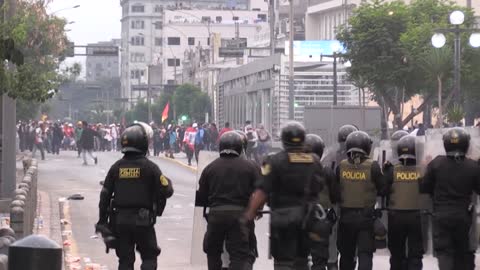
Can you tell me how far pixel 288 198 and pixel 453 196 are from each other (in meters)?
2.06

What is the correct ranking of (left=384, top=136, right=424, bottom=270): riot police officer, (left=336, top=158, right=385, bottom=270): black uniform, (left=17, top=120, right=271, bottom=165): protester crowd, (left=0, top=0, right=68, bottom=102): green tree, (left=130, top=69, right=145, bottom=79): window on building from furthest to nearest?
(left=130, top=69, right=145, bottom=79): window on building, (left=17, top=120, right=271, bottom=165): protester crowd, (left=0, top=0, right=68, bottom=102): green tree, (left=384, top=136, right=424, bottom=270): riot police officer, (left=336, top=158, right=385, bottom=270): black uniform

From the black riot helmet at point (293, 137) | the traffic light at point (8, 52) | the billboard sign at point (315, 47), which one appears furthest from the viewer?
the billboard sign at point (315, 47)

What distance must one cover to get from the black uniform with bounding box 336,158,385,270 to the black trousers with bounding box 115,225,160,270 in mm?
2060

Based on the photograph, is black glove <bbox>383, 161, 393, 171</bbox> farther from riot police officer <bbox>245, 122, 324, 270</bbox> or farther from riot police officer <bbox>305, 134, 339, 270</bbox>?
riot police officer <bbox>245, 122, 324, 270</bbox>

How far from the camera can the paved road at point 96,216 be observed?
1806cm

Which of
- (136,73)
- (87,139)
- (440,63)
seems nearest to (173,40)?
(136,73)

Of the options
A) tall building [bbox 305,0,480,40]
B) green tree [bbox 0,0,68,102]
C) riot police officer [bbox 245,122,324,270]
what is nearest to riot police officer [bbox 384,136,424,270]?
riot police officer [bbox 245,122,324,270]

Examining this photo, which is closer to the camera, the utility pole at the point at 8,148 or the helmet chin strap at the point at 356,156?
the helmet chin strap at the point at 356,156

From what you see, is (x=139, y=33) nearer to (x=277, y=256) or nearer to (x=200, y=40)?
(x=200, y=40)

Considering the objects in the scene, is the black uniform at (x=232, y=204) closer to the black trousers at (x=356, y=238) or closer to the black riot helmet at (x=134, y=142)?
the black riot helmet at (x=134, y=142)

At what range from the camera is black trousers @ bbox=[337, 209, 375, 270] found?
13.3m

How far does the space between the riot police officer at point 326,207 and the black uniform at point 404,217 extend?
0.61 metres

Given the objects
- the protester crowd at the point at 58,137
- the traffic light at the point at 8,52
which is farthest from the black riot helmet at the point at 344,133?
the protester crowd at the point at 58,137

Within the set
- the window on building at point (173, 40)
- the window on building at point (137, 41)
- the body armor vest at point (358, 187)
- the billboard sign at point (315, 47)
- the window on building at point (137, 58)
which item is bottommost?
the body armor vest at point (358, 187)
